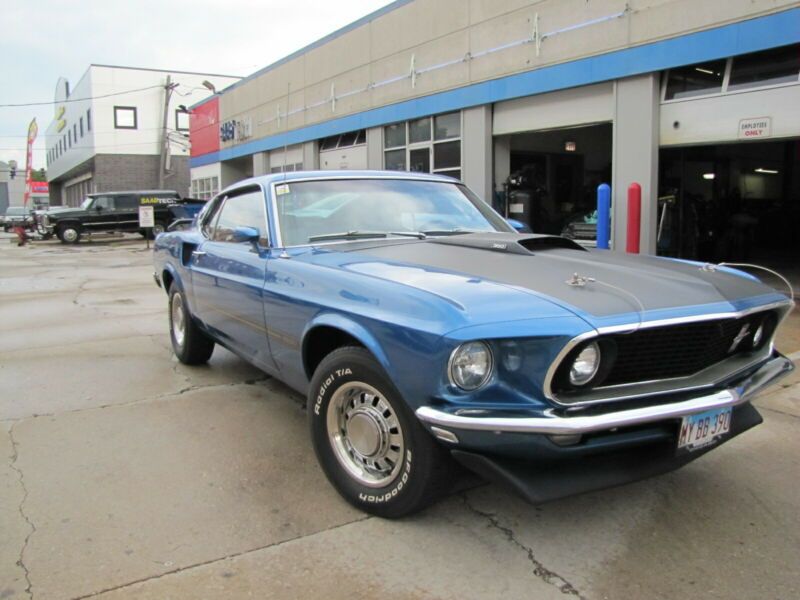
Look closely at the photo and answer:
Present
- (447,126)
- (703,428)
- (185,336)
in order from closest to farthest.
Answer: (703,428)
(185,336)
(447,126)

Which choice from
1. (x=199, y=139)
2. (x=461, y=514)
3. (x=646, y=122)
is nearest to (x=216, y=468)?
(x=461, y=514)

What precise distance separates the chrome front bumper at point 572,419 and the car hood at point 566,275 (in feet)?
1.14

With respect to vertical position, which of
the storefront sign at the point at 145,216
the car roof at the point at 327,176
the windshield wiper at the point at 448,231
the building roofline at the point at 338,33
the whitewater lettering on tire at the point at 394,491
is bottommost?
the whitewater lettering on tire at the point at 394,491

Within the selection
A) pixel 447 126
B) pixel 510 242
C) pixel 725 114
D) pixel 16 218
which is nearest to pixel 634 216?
pixel 725 114

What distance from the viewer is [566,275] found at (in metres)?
2.95

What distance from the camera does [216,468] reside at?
356 cm

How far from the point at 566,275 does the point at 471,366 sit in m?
0.81

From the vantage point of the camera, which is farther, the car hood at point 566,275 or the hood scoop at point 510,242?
the hood scoop at point 510,242

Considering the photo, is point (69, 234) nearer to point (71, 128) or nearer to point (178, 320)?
point (178, 320)

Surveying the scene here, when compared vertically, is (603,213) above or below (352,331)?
above

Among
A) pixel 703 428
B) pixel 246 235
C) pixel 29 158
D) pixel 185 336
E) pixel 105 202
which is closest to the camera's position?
pixel 703 428

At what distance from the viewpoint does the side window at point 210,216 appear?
5199mm

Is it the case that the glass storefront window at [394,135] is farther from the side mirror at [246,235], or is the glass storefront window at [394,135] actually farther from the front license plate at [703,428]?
the front license plate at [703,428]

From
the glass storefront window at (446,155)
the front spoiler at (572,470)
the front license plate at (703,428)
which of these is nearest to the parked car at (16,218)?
the glass storefront window at (446,155)
